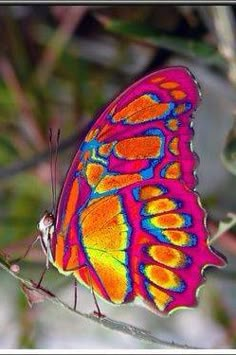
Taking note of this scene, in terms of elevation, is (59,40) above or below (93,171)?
above

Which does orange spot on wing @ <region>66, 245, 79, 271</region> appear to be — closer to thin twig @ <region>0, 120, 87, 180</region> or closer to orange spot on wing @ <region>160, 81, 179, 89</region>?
orange spot on wing @ <region>160, 81, 179, 89</region>

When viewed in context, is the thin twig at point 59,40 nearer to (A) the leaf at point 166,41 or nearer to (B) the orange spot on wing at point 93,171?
(A) the leaf at point 166,41

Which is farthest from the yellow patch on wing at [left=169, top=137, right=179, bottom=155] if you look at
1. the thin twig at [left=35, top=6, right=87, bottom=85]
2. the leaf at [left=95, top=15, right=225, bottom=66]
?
the thin twig at [left=35, top=6, right=87, bottom=85]

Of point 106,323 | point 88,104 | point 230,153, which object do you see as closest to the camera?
point 106,323

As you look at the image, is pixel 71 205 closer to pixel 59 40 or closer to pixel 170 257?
pixel 170 257

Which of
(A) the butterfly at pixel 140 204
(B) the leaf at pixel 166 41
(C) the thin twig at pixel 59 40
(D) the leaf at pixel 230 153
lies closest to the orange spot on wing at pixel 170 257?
(A) the butterfly at pixel 140 204

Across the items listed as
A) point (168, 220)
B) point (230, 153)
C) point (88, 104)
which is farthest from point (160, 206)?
point (88, 104)

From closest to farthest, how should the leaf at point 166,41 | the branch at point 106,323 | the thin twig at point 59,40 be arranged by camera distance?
the branch at point 106,323, the leaf at point 166,41, the thin twig at point 59,40
